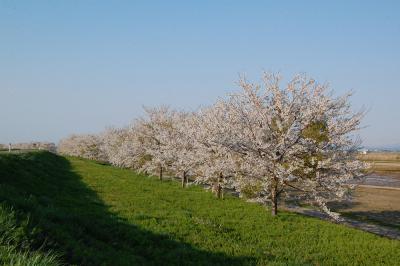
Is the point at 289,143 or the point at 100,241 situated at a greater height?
the point at 289,143

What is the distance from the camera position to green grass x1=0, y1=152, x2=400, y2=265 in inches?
332

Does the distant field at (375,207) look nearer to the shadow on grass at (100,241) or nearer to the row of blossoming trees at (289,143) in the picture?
the row of blossoming trees at (289,143)

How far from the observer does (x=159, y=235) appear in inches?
549

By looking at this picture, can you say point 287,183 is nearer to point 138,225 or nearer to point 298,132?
point 298,132

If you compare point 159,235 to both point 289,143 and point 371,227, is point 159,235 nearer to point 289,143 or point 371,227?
point 289,143

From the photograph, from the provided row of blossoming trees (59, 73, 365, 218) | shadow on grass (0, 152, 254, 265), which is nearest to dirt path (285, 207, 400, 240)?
row of blossoming trees (59, 73, 365, 218)

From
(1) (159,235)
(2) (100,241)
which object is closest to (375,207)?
(1) (159,235)

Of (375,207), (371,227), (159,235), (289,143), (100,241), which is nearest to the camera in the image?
(100,241)

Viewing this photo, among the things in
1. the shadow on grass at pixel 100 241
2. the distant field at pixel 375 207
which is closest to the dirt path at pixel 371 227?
the distant field at pixel 375 207

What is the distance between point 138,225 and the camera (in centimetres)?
1524

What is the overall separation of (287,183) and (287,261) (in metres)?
9.95

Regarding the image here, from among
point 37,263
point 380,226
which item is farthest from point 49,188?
point 380,226

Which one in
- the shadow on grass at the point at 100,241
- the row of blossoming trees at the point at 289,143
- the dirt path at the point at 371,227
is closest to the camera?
the shadow on grass at the point at 100,241

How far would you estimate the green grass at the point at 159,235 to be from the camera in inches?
332
